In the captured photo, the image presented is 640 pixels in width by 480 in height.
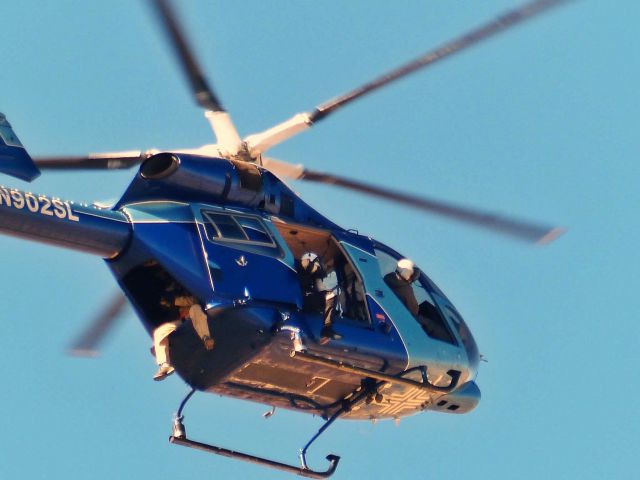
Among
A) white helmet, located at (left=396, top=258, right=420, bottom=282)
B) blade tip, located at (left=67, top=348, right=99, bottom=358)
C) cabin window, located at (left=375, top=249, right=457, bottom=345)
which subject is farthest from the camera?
blade tip, located at (left=67, top=348, right=99, bottom=358)

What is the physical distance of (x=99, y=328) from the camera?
15.0 metres

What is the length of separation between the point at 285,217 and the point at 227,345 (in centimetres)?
200

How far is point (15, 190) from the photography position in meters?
12.4

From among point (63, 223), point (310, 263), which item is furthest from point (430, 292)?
point (63, 223)

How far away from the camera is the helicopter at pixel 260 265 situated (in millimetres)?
12820

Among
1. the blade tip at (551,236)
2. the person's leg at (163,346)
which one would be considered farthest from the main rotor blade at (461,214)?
the person's leg at (163,346)

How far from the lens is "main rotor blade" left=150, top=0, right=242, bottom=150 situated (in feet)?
40.7

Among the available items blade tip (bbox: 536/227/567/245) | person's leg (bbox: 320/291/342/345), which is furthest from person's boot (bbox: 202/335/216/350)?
blade tip (bbox: 536/227/567/245)

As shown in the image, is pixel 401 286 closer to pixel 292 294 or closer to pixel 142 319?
pixel 292 294

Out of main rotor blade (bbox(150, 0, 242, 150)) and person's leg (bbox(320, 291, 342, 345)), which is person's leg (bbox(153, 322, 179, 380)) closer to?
person's leg (bbox(320, 291, 342, 345))

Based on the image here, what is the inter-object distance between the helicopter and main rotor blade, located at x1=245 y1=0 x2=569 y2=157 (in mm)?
15

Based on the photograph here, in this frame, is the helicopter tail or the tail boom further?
the helicopter tail

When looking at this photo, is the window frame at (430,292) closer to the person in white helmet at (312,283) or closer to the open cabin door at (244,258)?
the person in white helmet at (312,283)

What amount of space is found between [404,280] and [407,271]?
0.12 m
